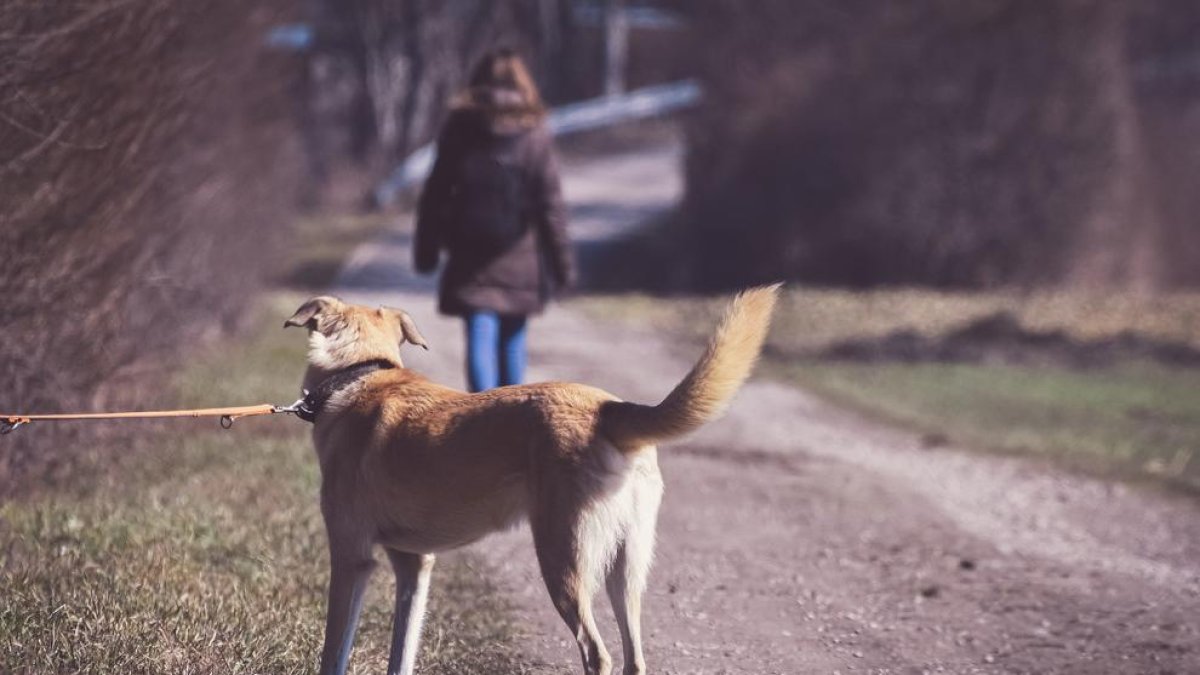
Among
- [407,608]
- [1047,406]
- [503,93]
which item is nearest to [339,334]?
[407,608]

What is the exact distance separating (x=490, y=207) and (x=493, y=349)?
71cm

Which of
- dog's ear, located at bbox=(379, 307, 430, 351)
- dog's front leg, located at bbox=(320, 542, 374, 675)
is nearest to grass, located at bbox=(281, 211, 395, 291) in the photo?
dog's ear, located at bbox=(379, 307, 430, 351)

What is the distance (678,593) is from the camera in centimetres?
667

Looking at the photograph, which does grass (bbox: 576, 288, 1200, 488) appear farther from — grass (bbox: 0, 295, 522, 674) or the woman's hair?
grass (bbox: 0, 295, 522, 674)

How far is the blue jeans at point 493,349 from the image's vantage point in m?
7.60

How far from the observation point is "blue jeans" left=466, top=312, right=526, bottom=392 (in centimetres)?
760

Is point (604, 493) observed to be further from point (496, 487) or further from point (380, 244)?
point (380, 244)

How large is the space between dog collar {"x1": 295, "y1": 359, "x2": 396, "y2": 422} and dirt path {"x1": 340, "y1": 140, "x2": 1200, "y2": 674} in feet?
4.03

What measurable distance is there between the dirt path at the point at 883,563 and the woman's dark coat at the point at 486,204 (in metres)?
1.25

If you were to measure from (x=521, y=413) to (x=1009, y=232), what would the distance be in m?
18.0

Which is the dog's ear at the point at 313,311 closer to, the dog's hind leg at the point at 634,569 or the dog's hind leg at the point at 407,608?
the dog's hind leg at the point at 407,608

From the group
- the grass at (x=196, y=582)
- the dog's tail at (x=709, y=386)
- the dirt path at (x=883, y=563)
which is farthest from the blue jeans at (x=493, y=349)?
the dog's tail at (x=709, y=386)

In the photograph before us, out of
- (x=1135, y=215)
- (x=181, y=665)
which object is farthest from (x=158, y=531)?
(x=1135, y=215)

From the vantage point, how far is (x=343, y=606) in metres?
4.73
